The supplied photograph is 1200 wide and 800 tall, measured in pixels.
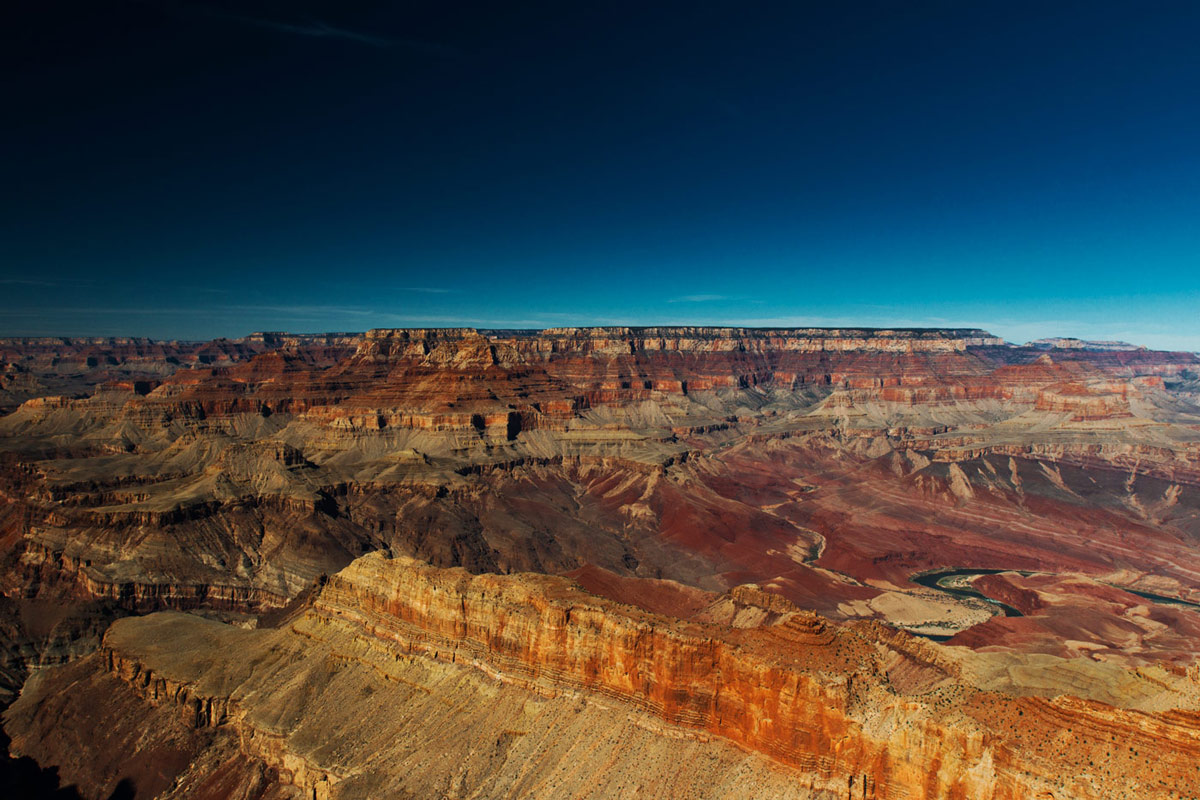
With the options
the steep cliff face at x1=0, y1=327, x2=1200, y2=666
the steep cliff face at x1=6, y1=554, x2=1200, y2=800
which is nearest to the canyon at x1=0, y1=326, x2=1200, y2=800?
the steep cliff face at x1=6, y1=554, x2=1200, y2=800

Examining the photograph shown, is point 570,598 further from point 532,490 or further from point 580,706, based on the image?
point 532,490

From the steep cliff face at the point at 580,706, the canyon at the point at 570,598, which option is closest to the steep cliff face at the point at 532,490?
the canyon at the point at 570,598

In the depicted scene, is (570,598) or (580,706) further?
(570,598)

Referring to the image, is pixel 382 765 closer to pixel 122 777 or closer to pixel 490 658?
pixel 490 658

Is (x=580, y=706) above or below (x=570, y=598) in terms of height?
below

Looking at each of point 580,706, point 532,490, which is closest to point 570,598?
point 580,706

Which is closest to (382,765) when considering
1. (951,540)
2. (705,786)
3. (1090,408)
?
(705,786)

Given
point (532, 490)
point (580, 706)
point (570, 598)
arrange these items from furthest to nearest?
1. point (532, 490)
2. point (570, 598)
3. point (580, 706)
